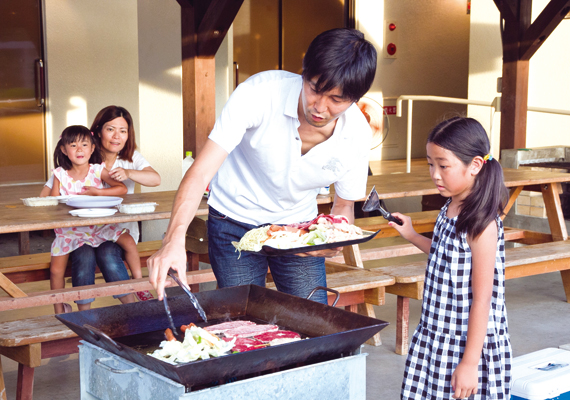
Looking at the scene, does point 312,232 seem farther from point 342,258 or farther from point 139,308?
point 342,258

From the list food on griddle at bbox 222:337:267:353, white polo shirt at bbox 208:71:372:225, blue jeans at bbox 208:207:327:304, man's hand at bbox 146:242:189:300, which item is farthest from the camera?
blue jeans at bbox 208:207:327:304

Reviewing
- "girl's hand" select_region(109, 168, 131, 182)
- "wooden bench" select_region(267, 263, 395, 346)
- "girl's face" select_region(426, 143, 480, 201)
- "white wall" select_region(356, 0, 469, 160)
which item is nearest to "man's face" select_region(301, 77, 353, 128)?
"girl's face" select_region(426, 143, 480, 201)

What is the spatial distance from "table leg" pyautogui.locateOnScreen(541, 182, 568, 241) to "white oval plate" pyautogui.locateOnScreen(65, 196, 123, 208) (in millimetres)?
3308

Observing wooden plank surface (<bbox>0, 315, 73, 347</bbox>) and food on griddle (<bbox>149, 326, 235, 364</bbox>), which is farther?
wooden plank surface (<bbox>0, 315, 73, 347</bbox>)

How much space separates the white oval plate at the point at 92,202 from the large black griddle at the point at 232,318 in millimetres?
1633

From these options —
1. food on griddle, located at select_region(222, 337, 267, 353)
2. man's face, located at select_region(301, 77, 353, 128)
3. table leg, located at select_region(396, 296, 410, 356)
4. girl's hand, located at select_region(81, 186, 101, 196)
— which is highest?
man's face, located at select_region(301, 77, 353, 128)

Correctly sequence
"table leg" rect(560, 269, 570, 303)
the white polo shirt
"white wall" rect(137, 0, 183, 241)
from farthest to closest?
"white wall" rect(137, 0, 183, 241), "table leg" rect(560, 269, 570, 303), the white polo shirt

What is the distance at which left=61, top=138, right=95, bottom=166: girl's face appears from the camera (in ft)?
13.1

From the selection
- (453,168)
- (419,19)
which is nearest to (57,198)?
(453,168)

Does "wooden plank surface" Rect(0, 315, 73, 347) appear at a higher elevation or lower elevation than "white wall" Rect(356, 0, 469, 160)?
lower

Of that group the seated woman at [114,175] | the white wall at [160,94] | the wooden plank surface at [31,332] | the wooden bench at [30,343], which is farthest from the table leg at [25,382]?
the white wall at [160,94]

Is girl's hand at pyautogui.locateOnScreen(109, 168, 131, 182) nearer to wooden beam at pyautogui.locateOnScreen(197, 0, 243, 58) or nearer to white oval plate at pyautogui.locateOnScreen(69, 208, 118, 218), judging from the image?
white oval plate at pyautogui.locateOnScreen(69, 208, 118, 218)

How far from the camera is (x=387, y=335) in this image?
14.3ft

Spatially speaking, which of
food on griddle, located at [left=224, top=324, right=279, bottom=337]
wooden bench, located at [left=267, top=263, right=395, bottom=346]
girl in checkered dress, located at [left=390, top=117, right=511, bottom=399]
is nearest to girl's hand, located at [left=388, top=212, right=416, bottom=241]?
girl in checkered dress, located at [left=390, top=117, right=511, bottom=399]
